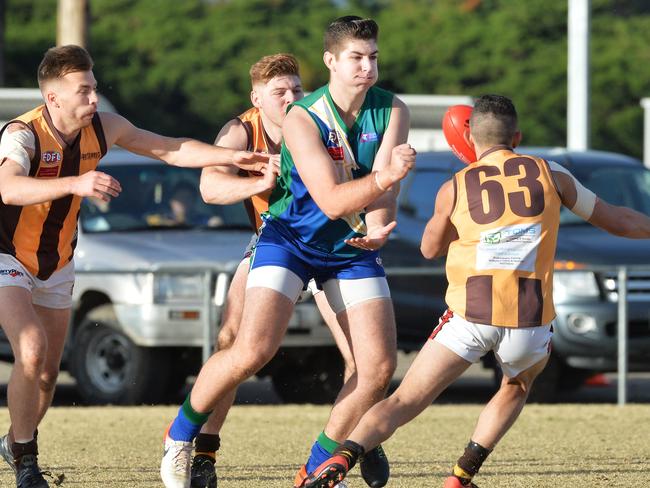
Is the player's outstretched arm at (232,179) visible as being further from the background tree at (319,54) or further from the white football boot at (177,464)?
the background tree at (319,54)

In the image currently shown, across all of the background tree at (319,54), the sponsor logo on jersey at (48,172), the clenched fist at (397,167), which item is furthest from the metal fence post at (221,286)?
the background tree at (319,54)

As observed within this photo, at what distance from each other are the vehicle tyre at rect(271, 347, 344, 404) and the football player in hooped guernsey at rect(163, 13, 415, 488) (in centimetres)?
568

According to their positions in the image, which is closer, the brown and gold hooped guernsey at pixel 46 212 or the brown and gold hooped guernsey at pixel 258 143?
the brown and gold hooped guernsey at pixel 46 212

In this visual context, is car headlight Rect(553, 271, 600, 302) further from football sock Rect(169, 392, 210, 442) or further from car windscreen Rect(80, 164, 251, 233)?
football sock Rect(169, 392, 210, 442)

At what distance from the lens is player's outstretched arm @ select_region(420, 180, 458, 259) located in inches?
251

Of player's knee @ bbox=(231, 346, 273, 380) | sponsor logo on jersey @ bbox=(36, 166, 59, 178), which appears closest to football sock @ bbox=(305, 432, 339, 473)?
player's knee @ bbox=(231, 346, 273, 380)

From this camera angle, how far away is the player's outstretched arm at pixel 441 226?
6.36 meters

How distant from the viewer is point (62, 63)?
6.97m

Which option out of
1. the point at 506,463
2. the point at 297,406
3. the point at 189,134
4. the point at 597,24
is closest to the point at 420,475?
the point at 506,463

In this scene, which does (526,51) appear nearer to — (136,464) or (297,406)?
(297,406)

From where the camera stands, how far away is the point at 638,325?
12.2 m

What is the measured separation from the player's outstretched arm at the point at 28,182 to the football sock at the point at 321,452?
139cm

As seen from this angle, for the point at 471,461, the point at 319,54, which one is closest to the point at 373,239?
the point at 471,461

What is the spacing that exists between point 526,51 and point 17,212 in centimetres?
3849
